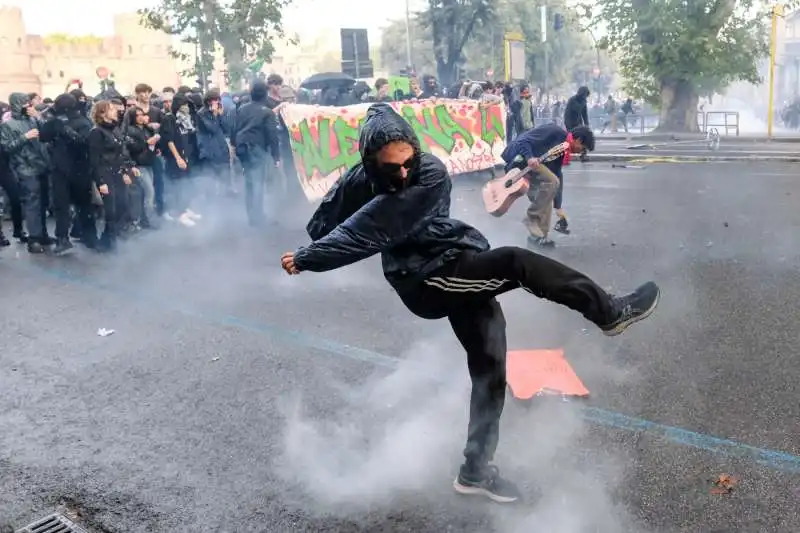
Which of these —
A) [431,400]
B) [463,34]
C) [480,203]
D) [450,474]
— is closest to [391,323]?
[431,400]

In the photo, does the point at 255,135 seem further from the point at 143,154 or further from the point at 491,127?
the point at 491,127

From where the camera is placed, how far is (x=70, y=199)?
31.4ft

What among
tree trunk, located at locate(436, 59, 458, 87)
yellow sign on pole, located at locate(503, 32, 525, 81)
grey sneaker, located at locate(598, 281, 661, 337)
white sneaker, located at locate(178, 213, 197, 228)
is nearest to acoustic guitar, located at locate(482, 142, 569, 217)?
grey sneaker, located at locate(598, 281, 661, 337)

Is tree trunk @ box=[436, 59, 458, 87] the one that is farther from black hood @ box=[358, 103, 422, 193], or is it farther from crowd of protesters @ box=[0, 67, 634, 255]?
black hood @ box=[358, 103, 422, 193]

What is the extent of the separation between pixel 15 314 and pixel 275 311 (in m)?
2.37

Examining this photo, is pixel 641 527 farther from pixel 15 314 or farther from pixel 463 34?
pixel 463 34

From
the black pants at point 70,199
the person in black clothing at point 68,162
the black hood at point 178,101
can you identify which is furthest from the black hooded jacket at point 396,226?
the black hood at point 178,101

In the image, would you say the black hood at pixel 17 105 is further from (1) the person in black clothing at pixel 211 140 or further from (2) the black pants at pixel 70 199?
(1) the person in black clothing at pixel 211 140

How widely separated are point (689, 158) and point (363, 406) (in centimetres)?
1613

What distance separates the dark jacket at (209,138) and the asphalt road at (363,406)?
3.63 m

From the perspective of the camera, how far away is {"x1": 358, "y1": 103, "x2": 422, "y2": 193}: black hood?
10.2 feet

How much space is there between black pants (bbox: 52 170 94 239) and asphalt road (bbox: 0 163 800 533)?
1.26 meters

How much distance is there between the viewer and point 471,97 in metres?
16.4

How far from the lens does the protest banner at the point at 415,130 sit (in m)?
12.8
